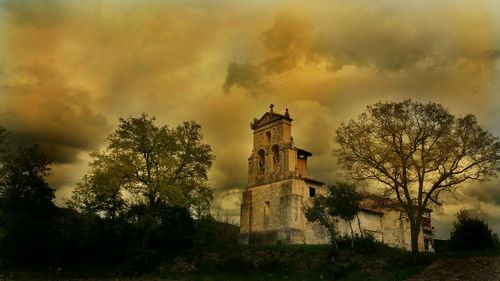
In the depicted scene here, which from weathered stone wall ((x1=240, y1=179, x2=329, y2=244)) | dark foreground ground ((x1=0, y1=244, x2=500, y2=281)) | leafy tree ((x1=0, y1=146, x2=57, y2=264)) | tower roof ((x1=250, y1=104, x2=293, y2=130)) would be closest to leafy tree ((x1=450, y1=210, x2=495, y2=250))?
dark foreground ground ((x1=0, y1=244, x2=500, y2=281))

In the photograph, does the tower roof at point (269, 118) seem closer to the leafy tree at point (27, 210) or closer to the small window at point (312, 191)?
the small window at point (312, 191)

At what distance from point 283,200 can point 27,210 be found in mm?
24839

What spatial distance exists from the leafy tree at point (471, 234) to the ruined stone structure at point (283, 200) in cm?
908

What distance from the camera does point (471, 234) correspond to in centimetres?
3888

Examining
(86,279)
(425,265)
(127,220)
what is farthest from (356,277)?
(127,220)

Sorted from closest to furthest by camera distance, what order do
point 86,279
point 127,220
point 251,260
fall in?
point 86,279 < point 251,260 < point 127,220

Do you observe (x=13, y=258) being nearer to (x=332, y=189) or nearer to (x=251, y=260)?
(x=251, y=260)

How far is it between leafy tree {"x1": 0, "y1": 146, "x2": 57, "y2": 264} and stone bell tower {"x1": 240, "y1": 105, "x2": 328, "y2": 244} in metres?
21.4

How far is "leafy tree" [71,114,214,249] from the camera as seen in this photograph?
37.6m

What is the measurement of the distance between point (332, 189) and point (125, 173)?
57.4 ft

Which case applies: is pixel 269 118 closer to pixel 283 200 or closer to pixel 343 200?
pixel 283 200

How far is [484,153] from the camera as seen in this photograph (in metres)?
34.4

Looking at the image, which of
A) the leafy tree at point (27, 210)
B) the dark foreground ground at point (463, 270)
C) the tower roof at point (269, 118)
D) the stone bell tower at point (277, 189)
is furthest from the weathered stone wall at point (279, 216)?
the leafy tree at point (27, 210)

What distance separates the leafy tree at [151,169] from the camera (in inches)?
1479
